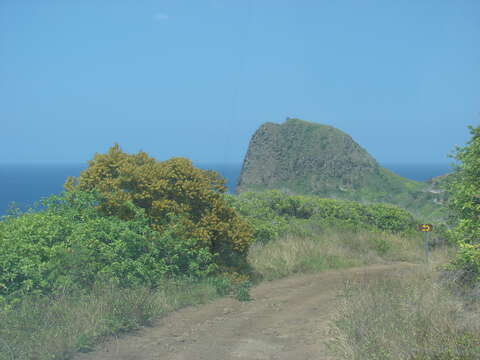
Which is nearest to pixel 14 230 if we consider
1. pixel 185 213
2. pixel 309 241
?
pixel 185 213

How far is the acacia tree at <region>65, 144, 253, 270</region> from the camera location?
35.2 feet

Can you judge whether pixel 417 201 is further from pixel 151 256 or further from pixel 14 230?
pixel 14 230

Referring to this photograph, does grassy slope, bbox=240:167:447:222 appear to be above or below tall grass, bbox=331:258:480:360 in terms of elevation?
above

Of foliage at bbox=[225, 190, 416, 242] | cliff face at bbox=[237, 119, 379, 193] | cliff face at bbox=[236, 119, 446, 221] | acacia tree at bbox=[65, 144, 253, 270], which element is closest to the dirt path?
acacia tree at bbox=[65, 144, 253, 270]

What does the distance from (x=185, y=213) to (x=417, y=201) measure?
22.5 m

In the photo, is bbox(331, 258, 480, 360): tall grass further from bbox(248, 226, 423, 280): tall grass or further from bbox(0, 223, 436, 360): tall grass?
bbox(248, 226, 423, 280): tall grass

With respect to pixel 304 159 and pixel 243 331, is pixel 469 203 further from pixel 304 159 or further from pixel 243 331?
pixel 304 159

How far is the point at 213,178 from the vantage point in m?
Answer: 11.8

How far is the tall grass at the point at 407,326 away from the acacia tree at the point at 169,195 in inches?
141

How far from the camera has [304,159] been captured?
43875 millimetres

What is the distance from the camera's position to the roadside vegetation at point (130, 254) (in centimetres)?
736

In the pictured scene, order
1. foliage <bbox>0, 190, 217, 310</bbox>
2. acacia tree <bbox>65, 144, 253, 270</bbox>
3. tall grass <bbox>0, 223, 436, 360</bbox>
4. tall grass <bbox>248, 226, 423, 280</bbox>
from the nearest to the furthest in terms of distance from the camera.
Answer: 1. tall grass <bbox>0, 223, 436, 360</bbox>
2. foliage <bbox>0, 190, 217, 310</bbox>
3. acacia tree <bbox>65, 144, 253, 270</bbox>
4. tall grass <bbox>248, 226, 423, 280</bbox>

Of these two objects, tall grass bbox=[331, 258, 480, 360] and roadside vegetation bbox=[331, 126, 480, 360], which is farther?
roadside vegetation bbox=[331, 126, 480, 360]

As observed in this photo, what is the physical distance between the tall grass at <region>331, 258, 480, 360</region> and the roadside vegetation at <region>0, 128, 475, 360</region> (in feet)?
1.29
